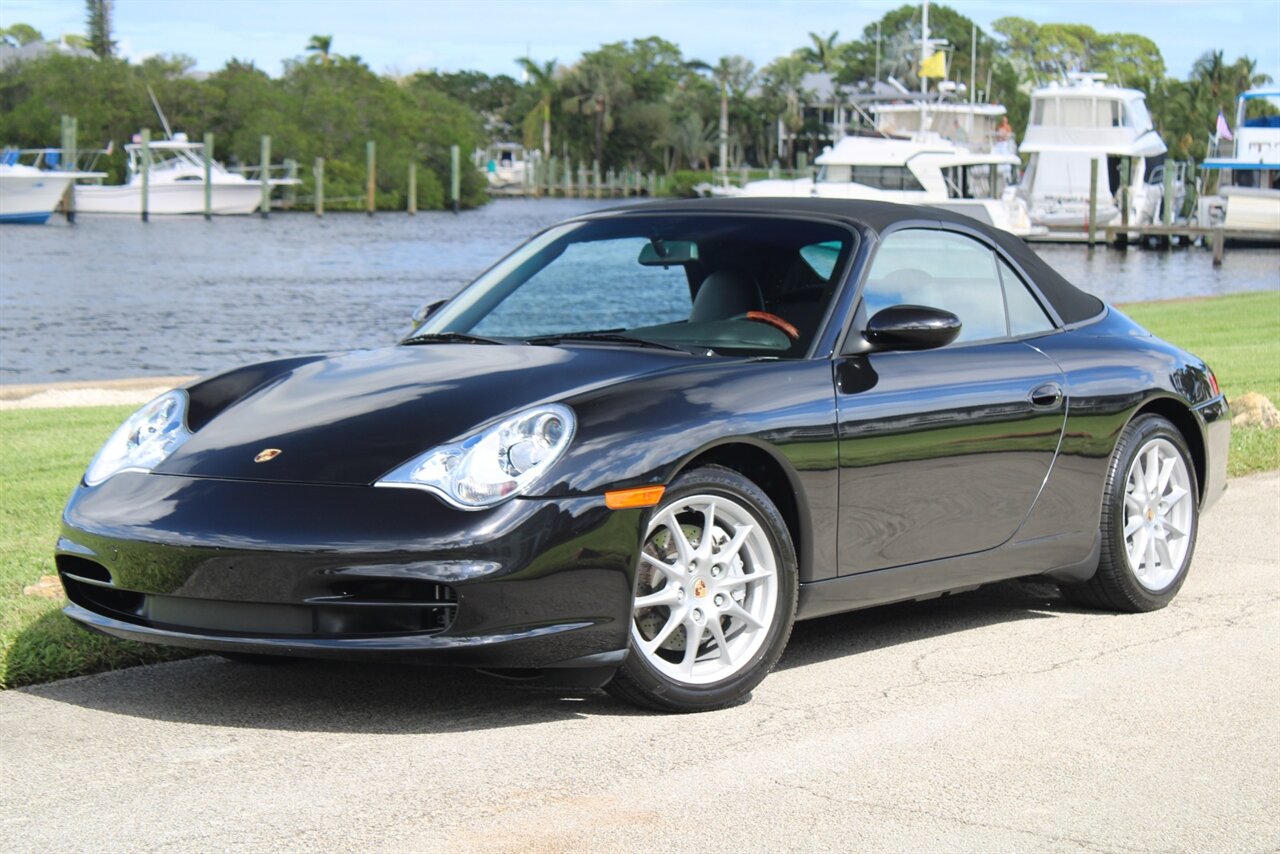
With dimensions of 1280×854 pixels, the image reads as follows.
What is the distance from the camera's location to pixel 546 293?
6715 mm

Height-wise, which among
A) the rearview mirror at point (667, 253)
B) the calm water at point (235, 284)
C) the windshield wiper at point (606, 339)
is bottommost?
the calm water at point (235, 284)

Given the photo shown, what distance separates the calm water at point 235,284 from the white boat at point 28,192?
4.10ft

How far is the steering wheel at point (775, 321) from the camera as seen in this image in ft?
18.6

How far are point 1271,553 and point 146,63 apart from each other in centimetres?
11567

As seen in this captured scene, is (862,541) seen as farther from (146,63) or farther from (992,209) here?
(146,63)

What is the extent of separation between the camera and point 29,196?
3044 inches

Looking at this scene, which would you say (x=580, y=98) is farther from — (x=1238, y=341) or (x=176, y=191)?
(x=1238, y=341)

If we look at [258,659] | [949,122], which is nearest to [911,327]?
[258,659]

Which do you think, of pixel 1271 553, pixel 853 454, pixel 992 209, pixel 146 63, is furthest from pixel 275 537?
pixel 146 63

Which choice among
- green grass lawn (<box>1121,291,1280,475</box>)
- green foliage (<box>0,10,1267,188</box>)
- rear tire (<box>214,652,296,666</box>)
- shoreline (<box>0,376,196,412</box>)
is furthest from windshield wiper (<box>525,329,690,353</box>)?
green foliage (<box>0,10,1267,188</box>)

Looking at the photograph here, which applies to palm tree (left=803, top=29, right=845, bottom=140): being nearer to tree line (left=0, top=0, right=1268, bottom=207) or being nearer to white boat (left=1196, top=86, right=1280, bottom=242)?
tree line (left=0, top=0, right=1268, bottom=207)

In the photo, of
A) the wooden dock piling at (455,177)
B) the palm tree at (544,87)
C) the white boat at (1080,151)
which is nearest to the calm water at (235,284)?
the white boat at (1080,151)

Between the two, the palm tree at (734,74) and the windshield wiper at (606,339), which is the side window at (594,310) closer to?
the windshield wiper at (606,339)

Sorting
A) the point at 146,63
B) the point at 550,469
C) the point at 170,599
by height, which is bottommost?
the point at 170,599
